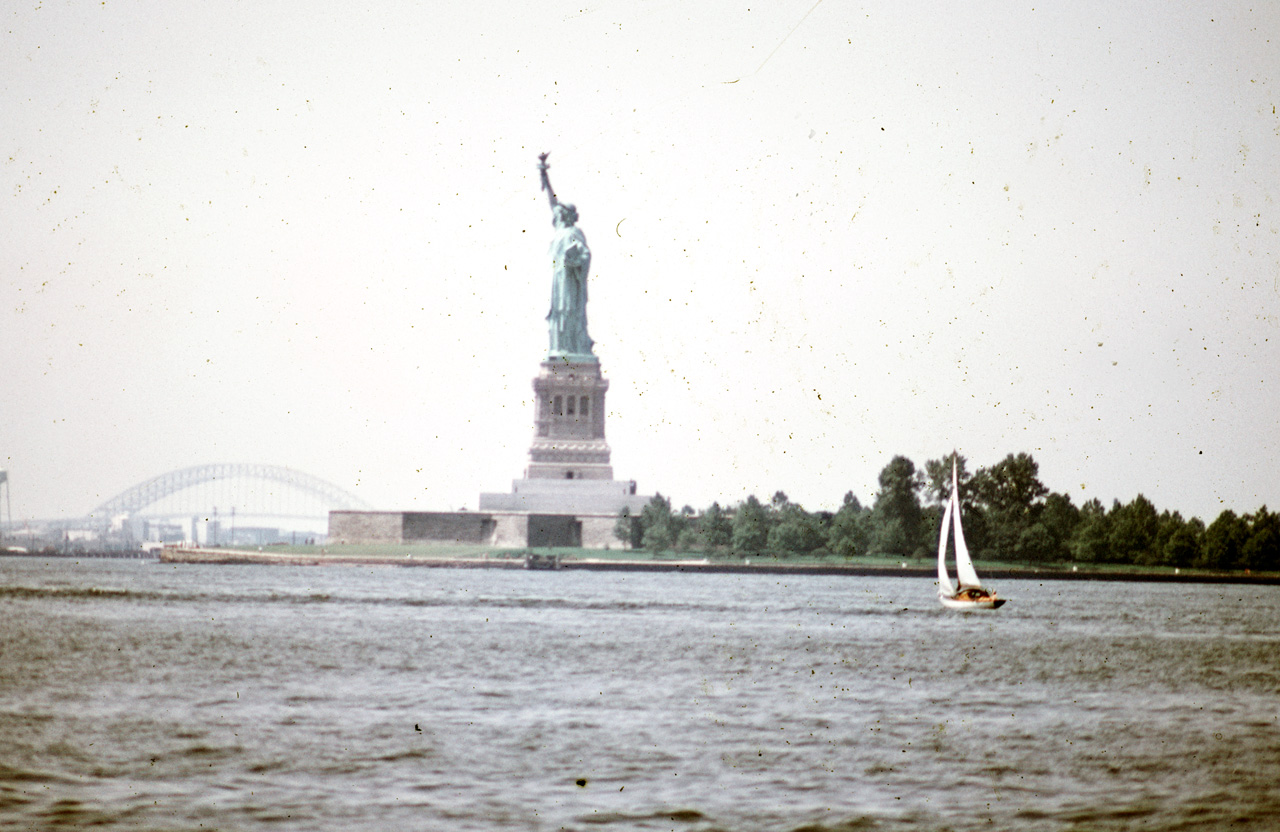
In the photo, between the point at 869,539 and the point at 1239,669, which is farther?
the point at 869,539

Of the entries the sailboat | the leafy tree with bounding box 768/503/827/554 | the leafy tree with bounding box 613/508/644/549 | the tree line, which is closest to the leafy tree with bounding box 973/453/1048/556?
the tree line

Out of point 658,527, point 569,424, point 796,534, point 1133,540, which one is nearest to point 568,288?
point 569,424

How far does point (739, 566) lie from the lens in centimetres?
14038

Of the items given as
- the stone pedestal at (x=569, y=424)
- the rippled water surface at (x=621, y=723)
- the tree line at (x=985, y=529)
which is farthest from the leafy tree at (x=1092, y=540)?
the rippled water surface at (x=621, y=723)

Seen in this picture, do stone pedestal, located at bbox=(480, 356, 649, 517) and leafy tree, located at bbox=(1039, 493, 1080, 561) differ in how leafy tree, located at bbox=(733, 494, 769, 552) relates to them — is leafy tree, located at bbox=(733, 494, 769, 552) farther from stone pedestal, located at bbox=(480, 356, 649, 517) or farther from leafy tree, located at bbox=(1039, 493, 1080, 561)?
leafy tree, located at bbox=(1039, 493, 1080, 561)

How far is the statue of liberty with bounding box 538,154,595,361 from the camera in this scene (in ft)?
504

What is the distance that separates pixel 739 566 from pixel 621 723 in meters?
105

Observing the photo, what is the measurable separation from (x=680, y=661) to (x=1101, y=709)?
13.7 m

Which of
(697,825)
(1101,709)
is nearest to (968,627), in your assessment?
(1101,709)

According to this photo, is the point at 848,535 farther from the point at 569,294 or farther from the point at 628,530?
the point at 569,294

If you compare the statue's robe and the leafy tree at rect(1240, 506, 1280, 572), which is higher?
the statue's robe

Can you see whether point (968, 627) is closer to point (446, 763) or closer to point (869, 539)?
point (446, 763)

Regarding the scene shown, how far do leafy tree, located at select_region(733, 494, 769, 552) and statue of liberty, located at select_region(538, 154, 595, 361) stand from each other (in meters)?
20.5

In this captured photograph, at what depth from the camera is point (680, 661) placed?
5125 centimetres
